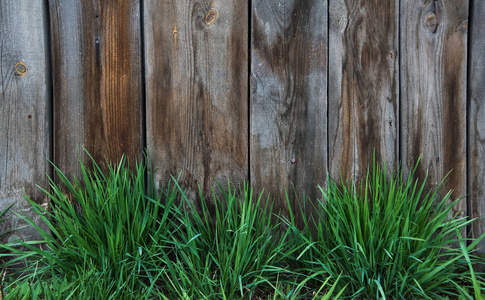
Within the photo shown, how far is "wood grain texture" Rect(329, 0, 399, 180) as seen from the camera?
5.68ft

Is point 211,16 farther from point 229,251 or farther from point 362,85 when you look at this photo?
point 229,251

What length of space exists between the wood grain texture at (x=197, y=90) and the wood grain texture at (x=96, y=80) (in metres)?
0.07

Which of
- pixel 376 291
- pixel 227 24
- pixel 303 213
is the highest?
pixel 227 24

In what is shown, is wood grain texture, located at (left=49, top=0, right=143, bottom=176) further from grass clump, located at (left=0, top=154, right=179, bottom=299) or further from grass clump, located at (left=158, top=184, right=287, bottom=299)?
grass clump, located at (left=158, top=184, right=287, bottom=299)

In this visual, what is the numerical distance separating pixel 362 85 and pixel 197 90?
757 mm

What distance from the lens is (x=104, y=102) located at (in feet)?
5.65

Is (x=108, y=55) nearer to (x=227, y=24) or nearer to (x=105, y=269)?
(x=227, y=24)

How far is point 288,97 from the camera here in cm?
174

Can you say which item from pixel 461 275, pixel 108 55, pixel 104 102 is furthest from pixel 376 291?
pixel 108 55

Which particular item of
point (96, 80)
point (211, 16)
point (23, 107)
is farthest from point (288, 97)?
point (23, 107)

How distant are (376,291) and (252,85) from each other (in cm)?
100

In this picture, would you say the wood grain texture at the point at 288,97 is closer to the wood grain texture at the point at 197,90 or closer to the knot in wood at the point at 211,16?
the wood grain texture at the point at 197,90

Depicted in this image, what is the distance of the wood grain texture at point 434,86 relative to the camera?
174 cm

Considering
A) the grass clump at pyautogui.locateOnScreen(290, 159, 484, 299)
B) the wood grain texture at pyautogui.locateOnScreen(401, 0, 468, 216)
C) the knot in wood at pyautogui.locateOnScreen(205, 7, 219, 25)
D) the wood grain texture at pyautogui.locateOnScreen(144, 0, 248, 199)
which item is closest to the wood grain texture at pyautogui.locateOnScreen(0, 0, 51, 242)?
the wood grain texture at pyautogui.locateOnScreen(144, 0, 248, 199)
